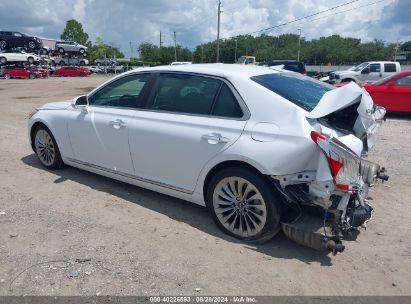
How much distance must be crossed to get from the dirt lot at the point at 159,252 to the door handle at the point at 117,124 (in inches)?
36.8

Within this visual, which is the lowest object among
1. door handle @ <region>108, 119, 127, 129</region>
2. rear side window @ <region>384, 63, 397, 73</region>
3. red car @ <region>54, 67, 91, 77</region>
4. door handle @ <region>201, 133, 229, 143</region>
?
red car @ <region>54, 67, 91, 77</region>

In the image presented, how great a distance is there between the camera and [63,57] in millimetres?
61562

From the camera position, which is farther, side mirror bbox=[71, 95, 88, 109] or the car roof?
side mirror bbox=[71, 95, 88, 109]

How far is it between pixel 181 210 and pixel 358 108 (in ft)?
7.38

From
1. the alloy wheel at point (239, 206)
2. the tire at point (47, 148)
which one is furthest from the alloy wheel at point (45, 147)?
the alloy wheel at point (239, 206)

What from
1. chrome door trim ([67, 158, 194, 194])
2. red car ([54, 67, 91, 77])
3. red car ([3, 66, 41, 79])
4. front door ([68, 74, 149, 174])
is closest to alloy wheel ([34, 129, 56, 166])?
chrome door trim ([67, 158, 194, 194])

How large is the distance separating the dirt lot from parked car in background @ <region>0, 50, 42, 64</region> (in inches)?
1715

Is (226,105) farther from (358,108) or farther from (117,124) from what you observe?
(117,124)

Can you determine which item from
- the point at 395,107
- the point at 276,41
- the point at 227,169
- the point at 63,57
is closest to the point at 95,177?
the point at 227,169

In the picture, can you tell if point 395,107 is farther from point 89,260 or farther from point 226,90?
point 89,260

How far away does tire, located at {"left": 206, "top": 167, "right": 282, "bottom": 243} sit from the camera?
3426 mm

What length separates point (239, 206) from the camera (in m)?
3.66

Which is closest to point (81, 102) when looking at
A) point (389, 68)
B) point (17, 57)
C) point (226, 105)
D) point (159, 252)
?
point (226, 105)

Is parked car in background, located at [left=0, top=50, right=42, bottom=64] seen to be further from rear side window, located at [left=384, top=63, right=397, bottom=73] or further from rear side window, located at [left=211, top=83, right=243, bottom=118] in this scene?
rear side window, located at [left=211, top=83, right=243, bottom=118]
